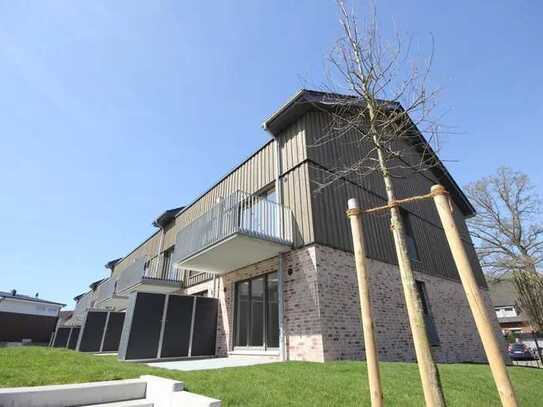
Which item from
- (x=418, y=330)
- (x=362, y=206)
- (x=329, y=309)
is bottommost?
(x=418, y=330)

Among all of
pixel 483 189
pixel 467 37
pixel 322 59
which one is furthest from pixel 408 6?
pixel 483 189

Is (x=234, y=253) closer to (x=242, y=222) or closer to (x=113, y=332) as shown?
(x=242, y=222)

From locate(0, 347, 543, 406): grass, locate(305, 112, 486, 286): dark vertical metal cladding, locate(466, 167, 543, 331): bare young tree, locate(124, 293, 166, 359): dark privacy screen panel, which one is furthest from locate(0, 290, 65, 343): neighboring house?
locate(466, 167, 543, 331): bare young tree

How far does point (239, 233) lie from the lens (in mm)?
7473

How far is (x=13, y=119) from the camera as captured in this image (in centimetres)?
751

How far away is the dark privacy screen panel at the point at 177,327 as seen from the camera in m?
9.23

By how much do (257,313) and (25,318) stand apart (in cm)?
3206

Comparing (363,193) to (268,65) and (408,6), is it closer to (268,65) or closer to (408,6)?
(268,65)

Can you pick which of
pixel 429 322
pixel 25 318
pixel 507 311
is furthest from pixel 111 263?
pixel 507 311

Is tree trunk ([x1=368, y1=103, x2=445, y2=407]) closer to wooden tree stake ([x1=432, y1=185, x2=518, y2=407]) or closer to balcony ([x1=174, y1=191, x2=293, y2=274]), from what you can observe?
wooden tree stake ([x1=432, y1=185, x2=518, y2=407])

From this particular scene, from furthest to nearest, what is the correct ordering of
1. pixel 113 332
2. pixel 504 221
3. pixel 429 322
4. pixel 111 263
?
pixel 111 263, pixel 504 221, pixel 113 332, pixel 429 322

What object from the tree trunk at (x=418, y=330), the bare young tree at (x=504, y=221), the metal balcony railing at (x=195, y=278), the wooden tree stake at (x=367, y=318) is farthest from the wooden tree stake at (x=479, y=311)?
the bare young tree at (x=504, y=221)

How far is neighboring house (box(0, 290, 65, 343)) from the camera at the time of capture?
26453 millimetres

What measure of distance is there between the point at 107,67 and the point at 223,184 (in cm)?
659
